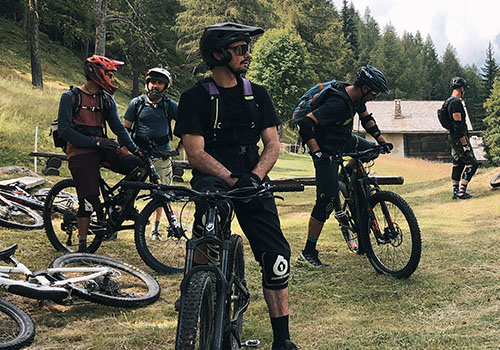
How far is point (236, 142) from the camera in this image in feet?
11.9

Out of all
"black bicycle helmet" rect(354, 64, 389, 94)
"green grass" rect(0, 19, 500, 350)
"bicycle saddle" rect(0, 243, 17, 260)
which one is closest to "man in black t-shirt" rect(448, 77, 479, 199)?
"green grass" rect(0, 19, 500, 350)

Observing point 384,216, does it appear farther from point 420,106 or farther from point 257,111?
point 420,106

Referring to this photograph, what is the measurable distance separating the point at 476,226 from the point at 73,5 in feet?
96.2

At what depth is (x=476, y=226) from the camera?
895 cm

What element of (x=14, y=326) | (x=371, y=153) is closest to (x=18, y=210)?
(x=14, y=326)

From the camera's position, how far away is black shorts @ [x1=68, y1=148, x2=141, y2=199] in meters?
6.09

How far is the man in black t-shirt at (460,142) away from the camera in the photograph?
36.9 feet

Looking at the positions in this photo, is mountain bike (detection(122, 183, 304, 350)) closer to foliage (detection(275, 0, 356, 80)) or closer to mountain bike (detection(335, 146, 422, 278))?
mountain bike (detection(335, 146, 422, 278))

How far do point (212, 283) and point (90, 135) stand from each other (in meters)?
3.79

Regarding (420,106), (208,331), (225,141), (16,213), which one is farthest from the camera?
(420,106)

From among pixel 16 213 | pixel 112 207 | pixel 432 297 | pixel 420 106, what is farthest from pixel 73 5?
pixel 420 106

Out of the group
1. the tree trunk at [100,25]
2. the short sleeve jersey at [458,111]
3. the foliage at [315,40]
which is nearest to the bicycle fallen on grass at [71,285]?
the short sleeve jersey at [458,111]

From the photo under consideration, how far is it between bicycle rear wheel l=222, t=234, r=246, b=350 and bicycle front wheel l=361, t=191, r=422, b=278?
2.38 metres

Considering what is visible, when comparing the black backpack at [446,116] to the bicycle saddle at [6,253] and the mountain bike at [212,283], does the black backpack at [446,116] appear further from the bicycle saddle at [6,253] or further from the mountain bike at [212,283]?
the bicycle saddle at [6,253]
